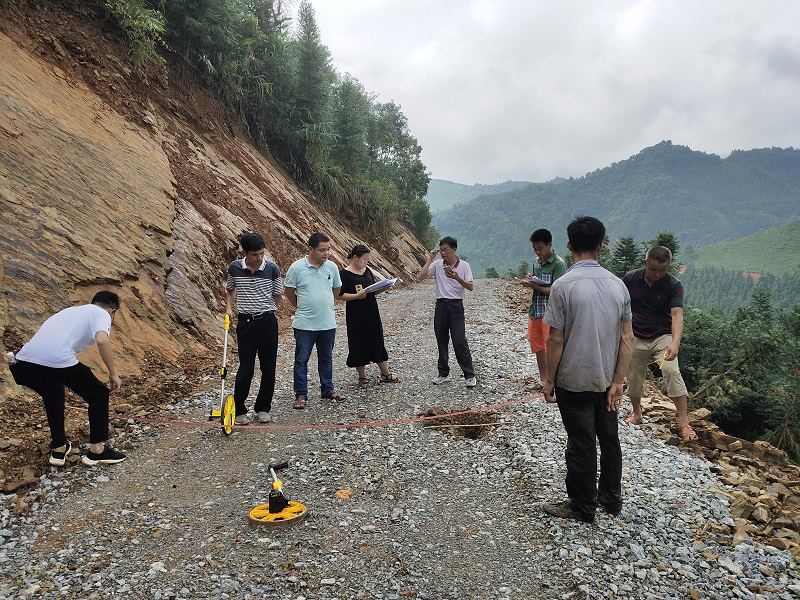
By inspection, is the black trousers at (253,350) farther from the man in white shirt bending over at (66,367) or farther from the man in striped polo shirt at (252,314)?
the man in white shirt bending over at (66,367)

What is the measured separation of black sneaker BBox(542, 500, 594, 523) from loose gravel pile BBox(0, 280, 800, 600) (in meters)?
0.06

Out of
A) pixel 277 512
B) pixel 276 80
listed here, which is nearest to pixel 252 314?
pixel 277 512

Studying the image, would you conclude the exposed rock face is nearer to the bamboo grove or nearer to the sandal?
the bamboo grove

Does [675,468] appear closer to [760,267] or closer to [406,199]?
[406,199]

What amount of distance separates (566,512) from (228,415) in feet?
12.6

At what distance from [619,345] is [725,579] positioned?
1.74 m

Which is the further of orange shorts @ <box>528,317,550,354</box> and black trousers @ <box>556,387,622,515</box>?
orange shorts @ <box>528,317,550,354</box>

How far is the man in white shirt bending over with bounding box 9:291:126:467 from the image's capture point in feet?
15.3

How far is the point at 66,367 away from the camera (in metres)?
4.71

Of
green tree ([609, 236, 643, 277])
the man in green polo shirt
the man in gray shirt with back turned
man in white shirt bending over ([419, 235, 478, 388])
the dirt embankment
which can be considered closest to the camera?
the man in gray shirt with back turned

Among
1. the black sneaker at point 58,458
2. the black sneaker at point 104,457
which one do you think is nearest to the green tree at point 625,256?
the black sneaker at point 104,457

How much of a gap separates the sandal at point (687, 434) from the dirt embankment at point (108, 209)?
679cm

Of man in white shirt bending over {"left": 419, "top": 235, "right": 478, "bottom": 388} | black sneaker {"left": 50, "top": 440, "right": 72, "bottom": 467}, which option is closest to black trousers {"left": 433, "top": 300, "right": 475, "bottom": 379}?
man in white shirt bending over {"left": 419, "top": 235, "right": 478, "bottom": 388}

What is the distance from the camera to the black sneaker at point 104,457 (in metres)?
4.98
